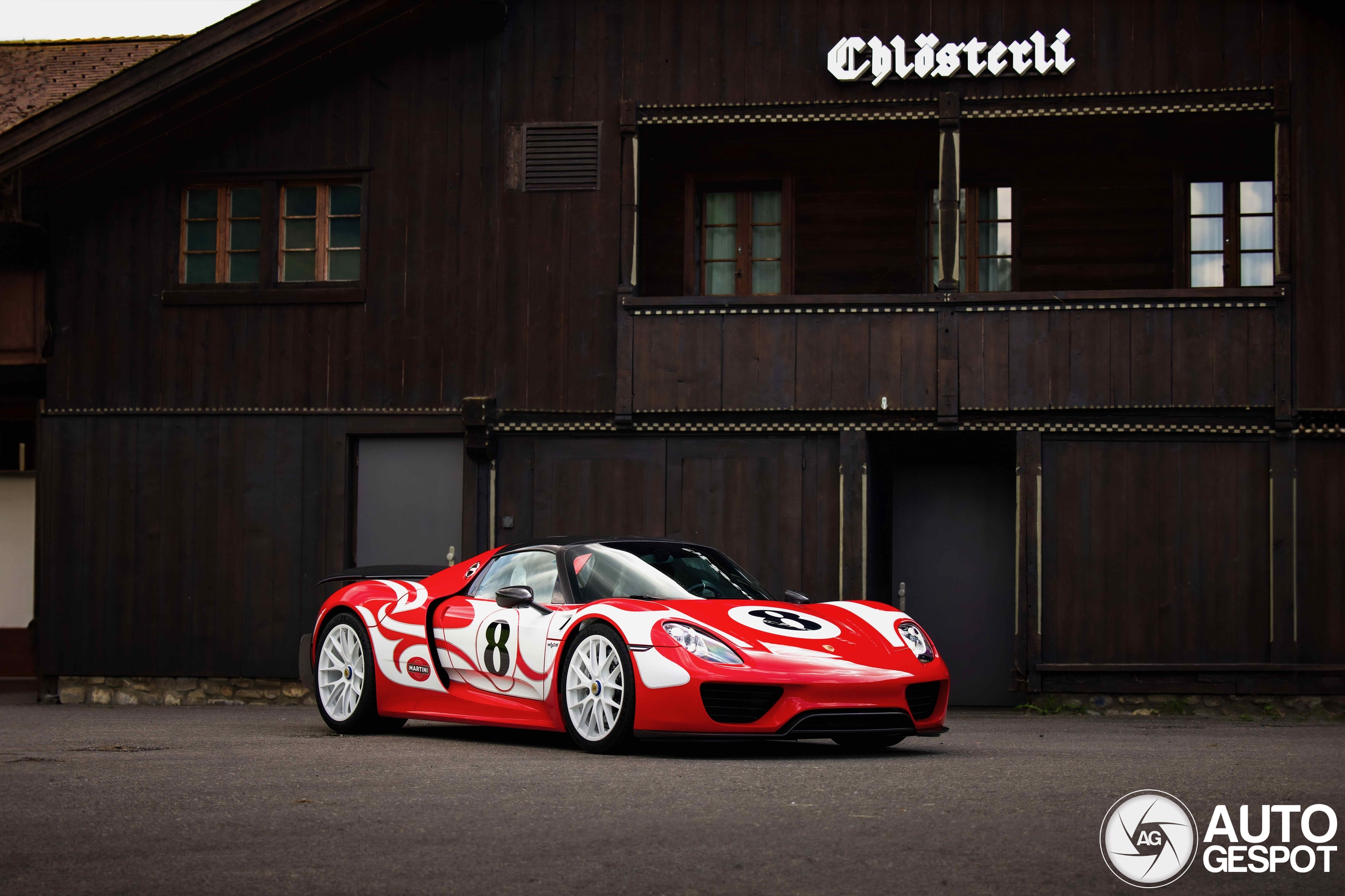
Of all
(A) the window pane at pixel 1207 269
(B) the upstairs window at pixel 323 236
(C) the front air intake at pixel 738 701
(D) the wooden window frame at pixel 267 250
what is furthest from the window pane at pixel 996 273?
(C) the front air intake at pixel 738 701

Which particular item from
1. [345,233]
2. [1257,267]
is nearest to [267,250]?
[345,233]

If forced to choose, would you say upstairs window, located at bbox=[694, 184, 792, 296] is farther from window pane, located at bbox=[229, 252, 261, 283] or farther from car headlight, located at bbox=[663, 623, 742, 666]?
car headlight, located at bbox=[663, 623, 742, 666]

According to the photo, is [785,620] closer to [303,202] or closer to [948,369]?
[948,369]

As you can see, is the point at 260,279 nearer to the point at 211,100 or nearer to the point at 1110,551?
the point at 211,100

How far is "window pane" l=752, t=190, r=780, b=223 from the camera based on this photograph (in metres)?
17.1

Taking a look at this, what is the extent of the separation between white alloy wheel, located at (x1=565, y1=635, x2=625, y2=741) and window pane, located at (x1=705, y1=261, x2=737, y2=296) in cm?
850

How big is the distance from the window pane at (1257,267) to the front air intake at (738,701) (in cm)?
981

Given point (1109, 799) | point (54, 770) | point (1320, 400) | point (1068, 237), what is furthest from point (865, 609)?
point (1068, 237)

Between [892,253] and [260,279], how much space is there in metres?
6.49

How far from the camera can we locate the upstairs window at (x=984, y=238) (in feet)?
55.2

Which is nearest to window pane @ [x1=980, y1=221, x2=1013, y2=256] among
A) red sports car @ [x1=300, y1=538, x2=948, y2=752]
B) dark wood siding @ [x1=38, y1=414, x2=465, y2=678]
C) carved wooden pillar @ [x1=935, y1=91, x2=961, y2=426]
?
carved wooden pillar @ [x1=935, y1=91, x2=961, y2=426]

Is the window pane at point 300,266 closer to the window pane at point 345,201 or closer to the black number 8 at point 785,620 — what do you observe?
the window pane at point 345,201

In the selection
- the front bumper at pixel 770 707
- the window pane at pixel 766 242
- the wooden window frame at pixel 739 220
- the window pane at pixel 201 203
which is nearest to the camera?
the front bumper at pixel 770 707

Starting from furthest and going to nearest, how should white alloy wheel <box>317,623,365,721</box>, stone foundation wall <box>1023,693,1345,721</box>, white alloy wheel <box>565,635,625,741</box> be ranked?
1. stone foundation wall <box>1023,693,1345,721</box>
2. white alloy wheel <box>317,623,365,721</box>
3. white alloy wheel <box>565,635,625,741</box>
